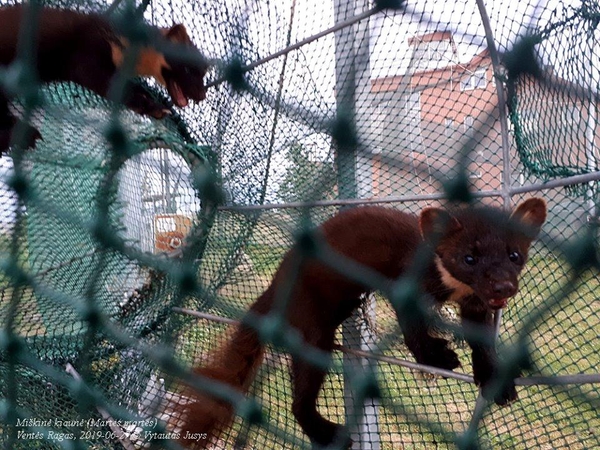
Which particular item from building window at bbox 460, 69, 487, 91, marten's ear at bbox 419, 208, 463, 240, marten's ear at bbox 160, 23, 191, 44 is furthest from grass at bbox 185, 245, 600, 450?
marten's ear at bbox 160, 23, 191, 44

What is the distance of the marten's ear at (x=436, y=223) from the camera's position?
121 cm

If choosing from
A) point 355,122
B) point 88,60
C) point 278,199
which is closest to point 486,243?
point 355,122

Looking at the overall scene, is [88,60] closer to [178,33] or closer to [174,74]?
[174,74]

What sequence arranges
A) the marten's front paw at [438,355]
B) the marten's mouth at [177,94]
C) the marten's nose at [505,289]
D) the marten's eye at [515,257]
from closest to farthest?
the marten's nose at [505,289], the marten's eye at [515,257], the marten's front paw at [438,355], the marten's mouth at [177,94]

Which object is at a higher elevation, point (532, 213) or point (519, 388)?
point (532, 213)

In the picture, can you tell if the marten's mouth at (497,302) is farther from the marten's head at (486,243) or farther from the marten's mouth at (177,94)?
the marten's mouth at (177,94)

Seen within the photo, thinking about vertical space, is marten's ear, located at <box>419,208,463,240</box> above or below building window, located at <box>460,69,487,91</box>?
below

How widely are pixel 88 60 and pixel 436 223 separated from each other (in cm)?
86

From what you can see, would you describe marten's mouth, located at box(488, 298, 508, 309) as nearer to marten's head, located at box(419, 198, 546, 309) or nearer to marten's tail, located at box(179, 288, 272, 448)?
marten's head, located at box(419, 198, 546, 309)

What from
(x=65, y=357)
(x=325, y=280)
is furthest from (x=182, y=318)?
(x=325, y=280)

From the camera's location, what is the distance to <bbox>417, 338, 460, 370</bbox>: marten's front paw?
1322 mm

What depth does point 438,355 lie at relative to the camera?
4.37 ft

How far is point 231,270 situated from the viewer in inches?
61.9

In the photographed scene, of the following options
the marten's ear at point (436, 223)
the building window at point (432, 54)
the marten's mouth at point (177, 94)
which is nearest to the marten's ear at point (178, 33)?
Result: the marten's mouth at point (177, 94)
